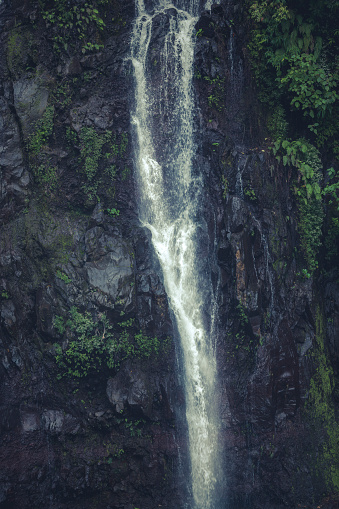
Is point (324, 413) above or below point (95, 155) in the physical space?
below

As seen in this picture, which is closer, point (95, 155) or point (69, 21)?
point (95, 155)

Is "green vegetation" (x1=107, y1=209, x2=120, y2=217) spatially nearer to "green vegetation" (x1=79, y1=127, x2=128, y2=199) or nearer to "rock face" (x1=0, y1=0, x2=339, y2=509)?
"green vegetation" (x1=79, y1=127, x2=128, y2=199)

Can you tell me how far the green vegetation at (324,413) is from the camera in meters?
11.5

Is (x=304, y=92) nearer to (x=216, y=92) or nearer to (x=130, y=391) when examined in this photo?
(x=216, y=92)

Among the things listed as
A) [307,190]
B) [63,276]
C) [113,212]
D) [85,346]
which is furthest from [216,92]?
[85,346]

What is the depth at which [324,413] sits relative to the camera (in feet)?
39.3

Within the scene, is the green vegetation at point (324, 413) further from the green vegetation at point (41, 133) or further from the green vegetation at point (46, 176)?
the green vegetation at point (41, 133)

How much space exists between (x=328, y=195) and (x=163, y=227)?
5.14 m

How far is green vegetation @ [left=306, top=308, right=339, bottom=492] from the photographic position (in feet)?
37.9

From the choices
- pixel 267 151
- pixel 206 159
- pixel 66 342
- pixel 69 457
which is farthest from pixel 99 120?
pixel 69 457

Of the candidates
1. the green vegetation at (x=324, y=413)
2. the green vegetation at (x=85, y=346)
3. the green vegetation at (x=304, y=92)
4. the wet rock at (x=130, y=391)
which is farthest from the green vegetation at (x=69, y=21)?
the green vegetation at (x=324, y=413)

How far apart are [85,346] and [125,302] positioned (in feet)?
5.09

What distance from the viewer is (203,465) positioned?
36.4 feet

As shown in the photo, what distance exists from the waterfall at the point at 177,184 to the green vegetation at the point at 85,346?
6.29 feet
